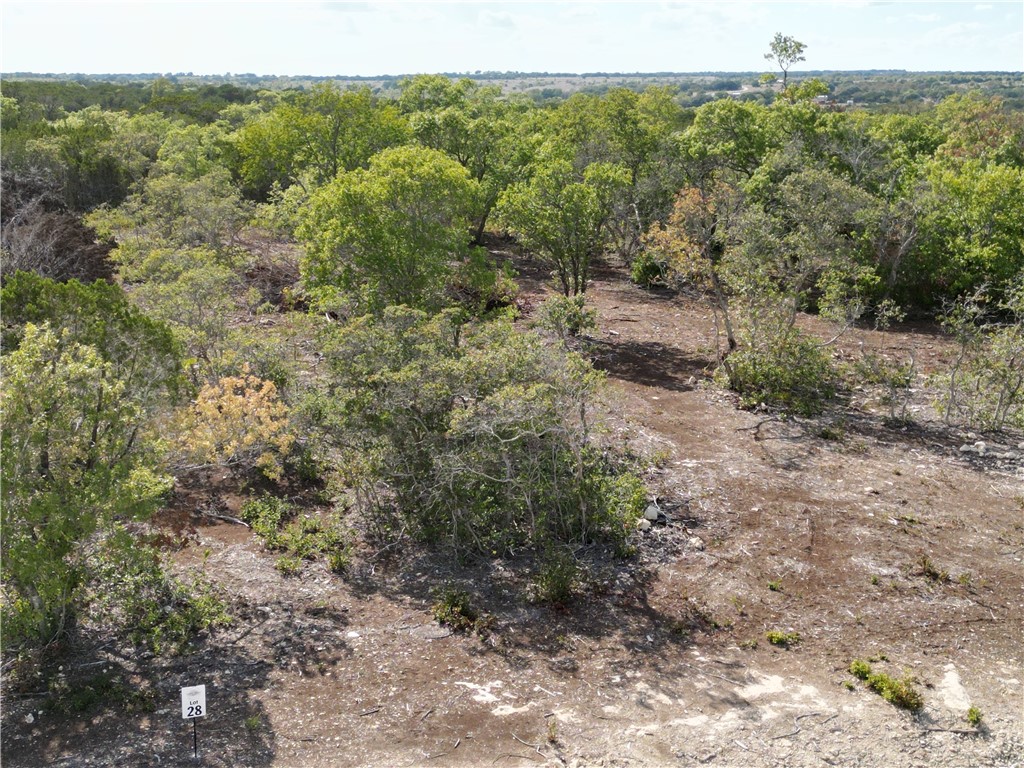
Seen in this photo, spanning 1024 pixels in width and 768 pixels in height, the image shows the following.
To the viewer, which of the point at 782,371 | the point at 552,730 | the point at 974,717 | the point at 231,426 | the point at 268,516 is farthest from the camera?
the point at 782,371

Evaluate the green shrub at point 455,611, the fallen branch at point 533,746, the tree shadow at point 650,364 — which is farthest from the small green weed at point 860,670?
the tree shadow at point 650,364

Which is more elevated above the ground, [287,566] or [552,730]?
[287,566]

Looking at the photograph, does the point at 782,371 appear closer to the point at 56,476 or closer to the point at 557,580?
the point at 557,580

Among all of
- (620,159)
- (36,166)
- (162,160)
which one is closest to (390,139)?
(620,159)

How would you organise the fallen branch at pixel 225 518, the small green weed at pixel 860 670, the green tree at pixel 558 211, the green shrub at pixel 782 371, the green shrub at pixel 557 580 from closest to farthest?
1. the small green weed at pixel 860 670
2. the green shrub at pixel 557 580
3. the fallen branch at pixel 225 518
4. the green shrub at pixel 782 371
5. the green tree at pixel 558 211

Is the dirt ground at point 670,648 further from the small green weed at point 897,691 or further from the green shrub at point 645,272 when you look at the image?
the green shrub at point 645,272

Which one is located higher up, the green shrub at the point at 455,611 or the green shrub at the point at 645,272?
the green shrub at the point at 645,272

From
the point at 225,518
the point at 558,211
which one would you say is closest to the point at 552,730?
the point at 225,518

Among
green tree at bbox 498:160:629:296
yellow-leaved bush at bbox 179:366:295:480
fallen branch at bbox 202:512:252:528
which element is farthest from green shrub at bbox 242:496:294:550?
green tree at bbox 498:160:629:296
